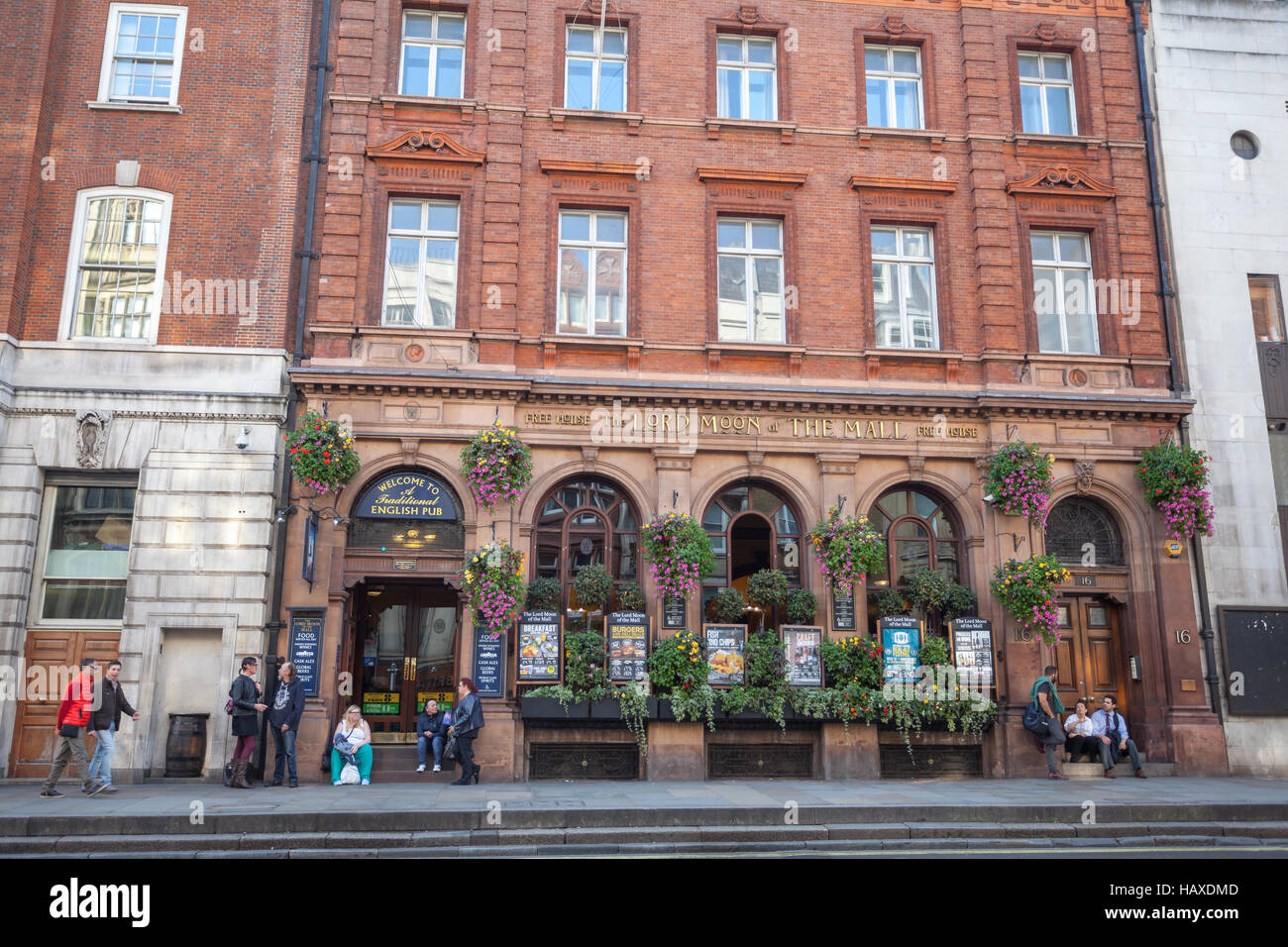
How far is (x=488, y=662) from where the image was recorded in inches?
630

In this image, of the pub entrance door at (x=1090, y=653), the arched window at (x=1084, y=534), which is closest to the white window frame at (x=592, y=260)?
the arched window at (x=1084, y=534)

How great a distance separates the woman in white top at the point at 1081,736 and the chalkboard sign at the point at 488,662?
972 cm

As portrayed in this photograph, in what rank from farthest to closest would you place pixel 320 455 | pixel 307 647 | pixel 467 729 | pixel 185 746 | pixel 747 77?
1. pixel 747 77
2. pixel 307 647
3. pixel 320 455
4. pixel 185 746
5. pixel 467 729

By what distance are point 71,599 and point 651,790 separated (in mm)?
10405

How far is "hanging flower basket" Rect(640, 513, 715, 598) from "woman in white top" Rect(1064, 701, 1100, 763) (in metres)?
6.83

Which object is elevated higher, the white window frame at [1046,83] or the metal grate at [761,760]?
the white window frame at [1046,83]

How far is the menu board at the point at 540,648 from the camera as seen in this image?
15.8 m

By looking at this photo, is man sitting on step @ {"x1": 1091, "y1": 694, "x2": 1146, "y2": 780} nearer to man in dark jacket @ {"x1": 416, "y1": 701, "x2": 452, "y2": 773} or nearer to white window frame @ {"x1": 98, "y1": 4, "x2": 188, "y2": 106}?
man in dark jacket @ {"x1": 416, "y1": 701, "x2": 452, "y2": 773}

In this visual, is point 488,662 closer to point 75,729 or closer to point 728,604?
point 728,604

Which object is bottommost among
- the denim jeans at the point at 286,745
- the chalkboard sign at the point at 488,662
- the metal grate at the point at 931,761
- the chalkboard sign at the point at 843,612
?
the metal grate at the point at 931,761

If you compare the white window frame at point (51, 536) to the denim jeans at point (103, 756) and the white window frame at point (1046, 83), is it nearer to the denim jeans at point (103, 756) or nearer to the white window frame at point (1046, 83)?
the denim jeans at point (103, 756)

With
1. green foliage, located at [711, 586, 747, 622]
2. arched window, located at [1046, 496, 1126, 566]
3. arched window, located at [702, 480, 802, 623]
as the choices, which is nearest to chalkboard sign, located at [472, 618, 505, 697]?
green foliage, located at [711, 586, 747, 622]

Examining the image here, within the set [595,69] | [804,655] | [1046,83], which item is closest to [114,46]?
[595,69]

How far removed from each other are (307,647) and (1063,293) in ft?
51.6
